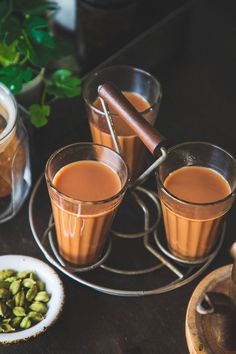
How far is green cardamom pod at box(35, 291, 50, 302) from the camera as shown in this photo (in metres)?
0.89

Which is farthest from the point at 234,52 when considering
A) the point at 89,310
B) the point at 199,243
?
the point at 89,310

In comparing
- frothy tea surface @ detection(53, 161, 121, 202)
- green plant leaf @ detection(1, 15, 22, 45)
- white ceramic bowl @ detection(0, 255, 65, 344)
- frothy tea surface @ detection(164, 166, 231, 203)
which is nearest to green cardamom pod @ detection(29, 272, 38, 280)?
white ceramic bowl @ detection(0, 255, 65, 344)

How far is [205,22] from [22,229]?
737 millimetres

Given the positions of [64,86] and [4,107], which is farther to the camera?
[64,86]

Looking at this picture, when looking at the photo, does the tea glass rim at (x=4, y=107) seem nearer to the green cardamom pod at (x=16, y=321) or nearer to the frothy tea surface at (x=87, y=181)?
the frothy tea surface at (x=87, y=181)

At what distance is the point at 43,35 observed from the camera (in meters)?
1.09

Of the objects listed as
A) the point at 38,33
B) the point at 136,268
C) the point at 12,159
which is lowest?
the point at 136,268

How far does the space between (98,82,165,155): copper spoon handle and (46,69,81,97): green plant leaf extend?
170mm

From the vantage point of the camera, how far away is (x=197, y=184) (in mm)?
947

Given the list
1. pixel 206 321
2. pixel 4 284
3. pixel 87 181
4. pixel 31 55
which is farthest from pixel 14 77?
pixel 206 321

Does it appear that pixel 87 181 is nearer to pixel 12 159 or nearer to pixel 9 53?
pixel 12 159

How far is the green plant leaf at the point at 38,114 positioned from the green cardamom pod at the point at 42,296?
0.31m

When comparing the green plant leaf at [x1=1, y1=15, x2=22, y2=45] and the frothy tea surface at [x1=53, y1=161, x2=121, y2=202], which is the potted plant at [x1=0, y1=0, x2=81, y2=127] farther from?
the frothy tea surface at [x1=53, y1=161, x2=121, y2=202]

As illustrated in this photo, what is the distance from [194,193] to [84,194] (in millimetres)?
169
